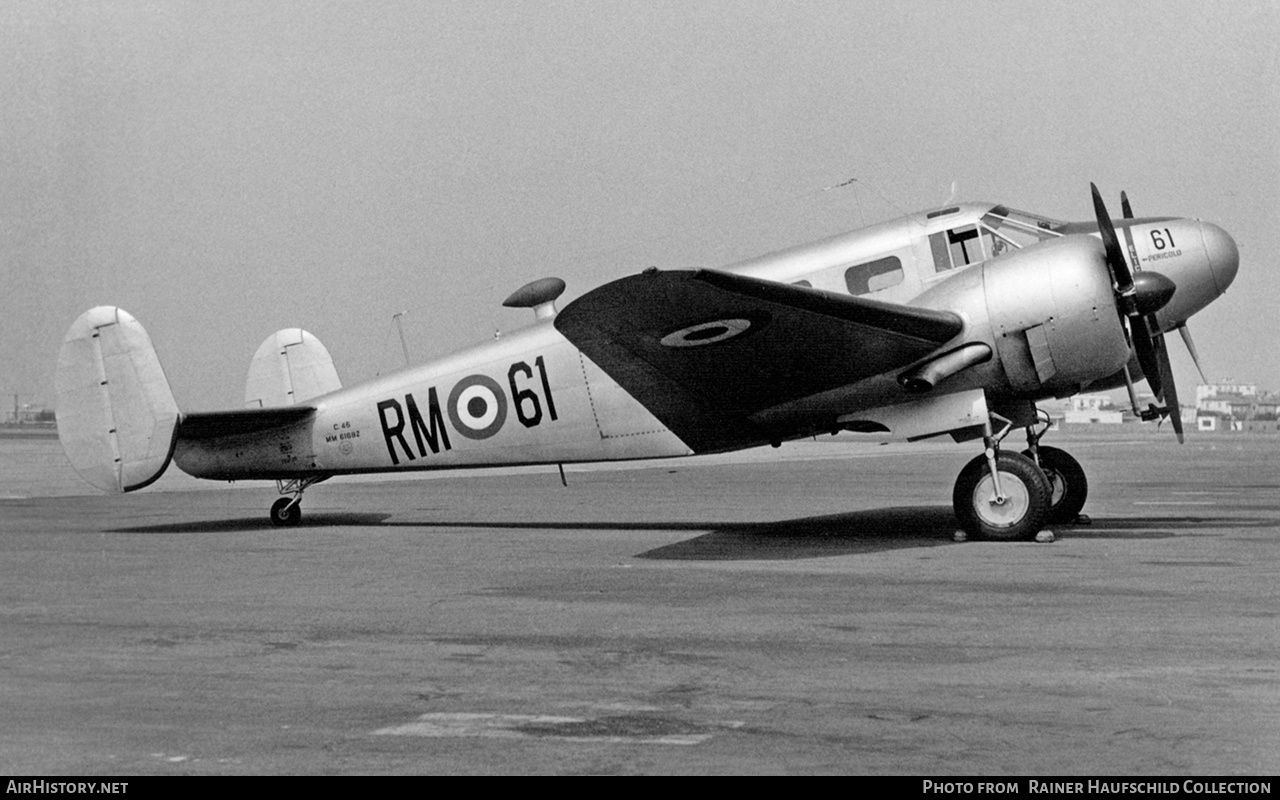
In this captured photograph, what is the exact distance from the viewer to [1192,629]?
7.29m

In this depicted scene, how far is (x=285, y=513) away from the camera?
1616 centimetres

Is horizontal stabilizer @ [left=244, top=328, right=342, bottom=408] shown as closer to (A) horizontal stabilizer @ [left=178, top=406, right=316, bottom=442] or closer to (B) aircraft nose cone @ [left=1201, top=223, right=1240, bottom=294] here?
(A) horizontal stabilizer @ [left=178, top=406, right=316, bottom=442]

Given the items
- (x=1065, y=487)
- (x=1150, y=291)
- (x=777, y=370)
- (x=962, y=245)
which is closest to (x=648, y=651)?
(x=777, y=370)

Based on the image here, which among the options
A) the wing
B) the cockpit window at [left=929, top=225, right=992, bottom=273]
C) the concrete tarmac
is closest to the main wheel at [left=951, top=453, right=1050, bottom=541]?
the concrete tarmac

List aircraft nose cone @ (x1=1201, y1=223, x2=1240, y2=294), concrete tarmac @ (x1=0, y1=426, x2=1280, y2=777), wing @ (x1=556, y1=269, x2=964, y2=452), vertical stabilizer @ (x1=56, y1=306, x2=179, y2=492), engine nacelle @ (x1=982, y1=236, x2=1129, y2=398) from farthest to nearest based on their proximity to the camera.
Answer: vertical stabilizer @ (x1=56, y1=306, x2=179, y2=492) → aircraft nose cone @ (x1=1201, y1=223, x2=1240, y2=294) → engine nacelle @ (x1=982, y1=236, x2=1129, y2=398) → wing @ (x1=556, y1=269, x2=964, y2=452) → concrete tarmac @ (x1=0, y1=426, x2=1280, y2=777)

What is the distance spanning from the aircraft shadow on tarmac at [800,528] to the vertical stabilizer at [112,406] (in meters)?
1.09

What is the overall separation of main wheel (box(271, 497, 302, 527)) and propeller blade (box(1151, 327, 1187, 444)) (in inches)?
402

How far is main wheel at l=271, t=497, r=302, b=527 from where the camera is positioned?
16109 millimetres

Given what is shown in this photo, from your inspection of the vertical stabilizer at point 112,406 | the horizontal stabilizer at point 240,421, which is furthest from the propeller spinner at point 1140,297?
the vertical stabilizer at point 112,406

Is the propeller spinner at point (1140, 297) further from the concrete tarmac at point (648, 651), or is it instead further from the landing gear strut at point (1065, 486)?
the concrete tarmac at point (648, 651)

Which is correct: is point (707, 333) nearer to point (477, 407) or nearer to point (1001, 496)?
point (1001, 496)

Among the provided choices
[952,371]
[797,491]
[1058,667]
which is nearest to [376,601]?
[1058,667]

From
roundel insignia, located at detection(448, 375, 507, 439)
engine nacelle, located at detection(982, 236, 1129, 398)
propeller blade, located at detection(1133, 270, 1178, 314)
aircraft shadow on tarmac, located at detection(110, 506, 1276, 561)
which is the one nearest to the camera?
engine nacelle, located at detection(982, 236, 1129, 398)

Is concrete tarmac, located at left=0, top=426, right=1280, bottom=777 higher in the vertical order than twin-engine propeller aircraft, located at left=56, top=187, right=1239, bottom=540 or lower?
lower
